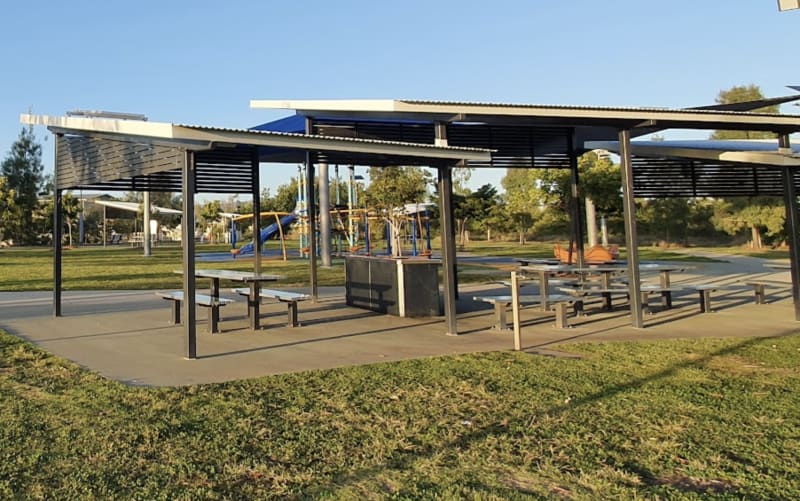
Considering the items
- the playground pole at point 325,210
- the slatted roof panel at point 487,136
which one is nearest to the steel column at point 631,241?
the slatted roof panel at point 487,136

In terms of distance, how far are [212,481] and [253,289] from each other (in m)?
5.33

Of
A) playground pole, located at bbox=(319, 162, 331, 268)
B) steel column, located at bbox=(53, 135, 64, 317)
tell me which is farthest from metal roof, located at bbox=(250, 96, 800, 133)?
playground pole, located at bbox=(319, 162, 331, 268)

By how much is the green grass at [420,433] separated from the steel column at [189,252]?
3.83 feet

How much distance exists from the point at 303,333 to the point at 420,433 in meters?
4.49

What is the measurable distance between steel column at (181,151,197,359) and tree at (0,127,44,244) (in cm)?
4632

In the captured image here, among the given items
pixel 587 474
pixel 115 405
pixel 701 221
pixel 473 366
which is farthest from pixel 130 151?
pixel 701 221

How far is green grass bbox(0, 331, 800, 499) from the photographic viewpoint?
3.24 m

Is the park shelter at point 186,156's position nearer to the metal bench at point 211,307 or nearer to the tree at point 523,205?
the metal bench at point 211,307

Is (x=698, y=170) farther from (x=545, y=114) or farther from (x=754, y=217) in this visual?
Result: (x=754, y=217)

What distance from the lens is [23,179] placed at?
4834cm

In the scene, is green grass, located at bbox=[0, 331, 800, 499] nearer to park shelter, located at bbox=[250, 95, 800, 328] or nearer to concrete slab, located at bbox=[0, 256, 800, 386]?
concrete slab, located at bbox=[0, 256, 800, 386]

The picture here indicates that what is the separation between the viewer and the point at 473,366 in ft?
20.0

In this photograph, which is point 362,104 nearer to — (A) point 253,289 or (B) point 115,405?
(A) point 253,289

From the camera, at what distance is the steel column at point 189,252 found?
→ 21.3 feet
